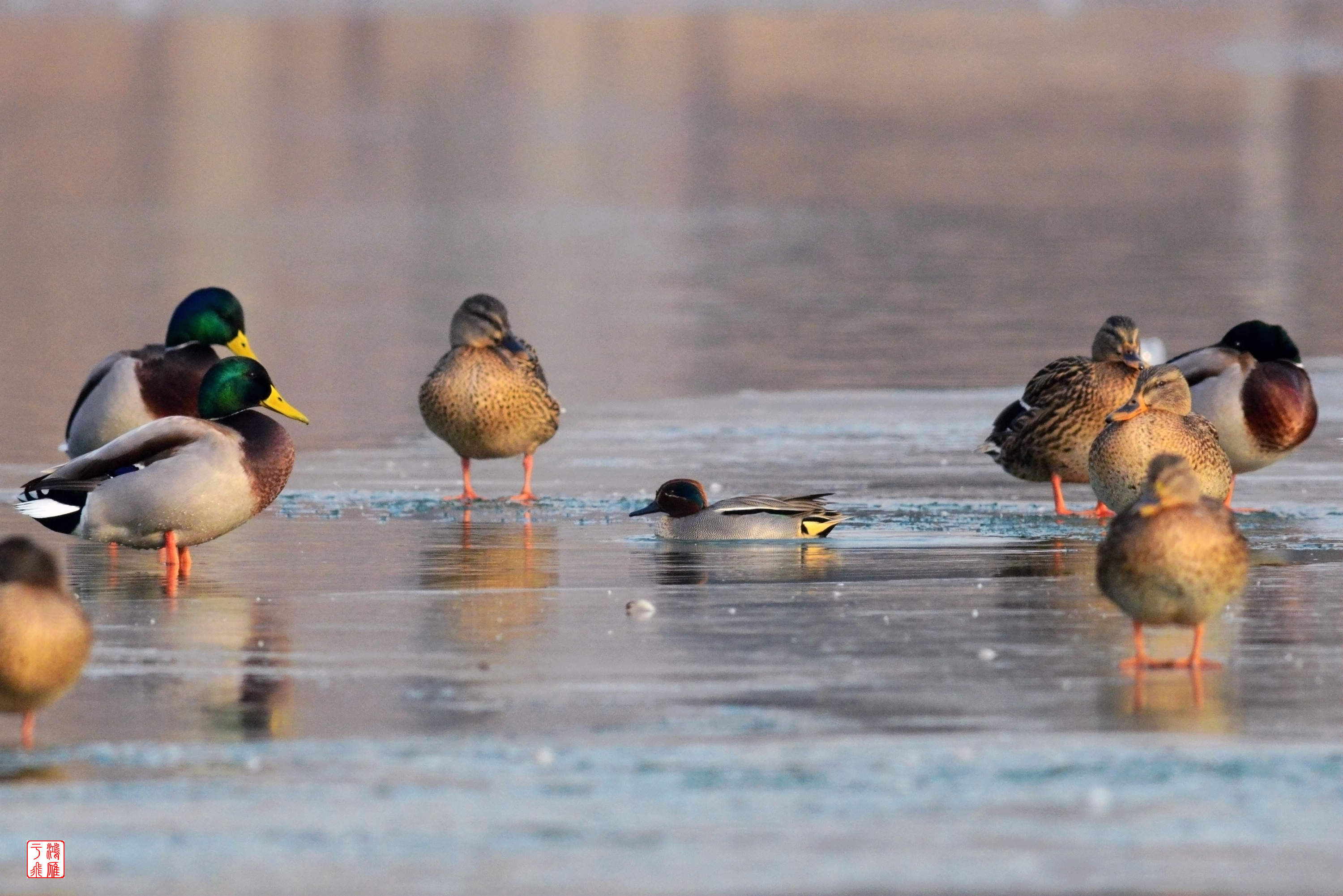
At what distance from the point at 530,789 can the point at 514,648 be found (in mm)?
1881

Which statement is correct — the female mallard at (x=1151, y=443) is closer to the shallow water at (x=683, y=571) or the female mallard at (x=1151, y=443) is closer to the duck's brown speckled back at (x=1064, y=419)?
the shallow water at (x=683, y=571)

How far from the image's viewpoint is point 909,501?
11.8 m

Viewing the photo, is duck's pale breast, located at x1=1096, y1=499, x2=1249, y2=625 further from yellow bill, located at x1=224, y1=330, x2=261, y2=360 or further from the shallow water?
yellow bill, located at x1=224, y1=330, x2=261, y2=360

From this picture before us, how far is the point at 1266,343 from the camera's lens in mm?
12109

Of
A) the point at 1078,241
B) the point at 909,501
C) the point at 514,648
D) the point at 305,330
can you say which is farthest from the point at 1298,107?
the point at 514,648

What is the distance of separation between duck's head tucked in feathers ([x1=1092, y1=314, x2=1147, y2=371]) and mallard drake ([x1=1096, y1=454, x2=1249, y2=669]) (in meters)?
4.10

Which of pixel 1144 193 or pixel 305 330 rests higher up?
pixel 1144 193

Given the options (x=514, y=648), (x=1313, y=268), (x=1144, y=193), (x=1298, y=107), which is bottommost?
(x=514, y=648)

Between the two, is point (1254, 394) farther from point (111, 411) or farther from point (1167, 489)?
point (111, 411)

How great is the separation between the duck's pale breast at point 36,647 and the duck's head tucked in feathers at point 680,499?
3.98m

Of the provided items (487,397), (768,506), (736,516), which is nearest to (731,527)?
(736,516)

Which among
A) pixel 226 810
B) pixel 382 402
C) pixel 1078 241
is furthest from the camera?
pixel 1078 241

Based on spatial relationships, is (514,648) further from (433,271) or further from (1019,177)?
(1019,177)

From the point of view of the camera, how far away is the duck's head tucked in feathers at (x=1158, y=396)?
10.6 m
